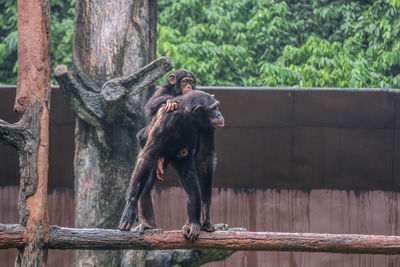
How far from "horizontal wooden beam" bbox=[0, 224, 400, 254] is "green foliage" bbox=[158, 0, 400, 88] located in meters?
4.86

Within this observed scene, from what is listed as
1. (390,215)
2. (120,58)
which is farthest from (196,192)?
(390,215)

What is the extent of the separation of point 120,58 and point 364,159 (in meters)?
2.87

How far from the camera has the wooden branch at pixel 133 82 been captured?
6.00 m

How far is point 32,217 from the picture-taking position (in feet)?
15.6

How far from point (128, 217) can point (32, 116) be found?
3.36 ft

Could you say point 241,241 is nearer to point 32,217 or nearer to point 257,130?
Result: point 32,217

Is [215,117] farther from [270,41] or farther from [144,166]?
[270,41]

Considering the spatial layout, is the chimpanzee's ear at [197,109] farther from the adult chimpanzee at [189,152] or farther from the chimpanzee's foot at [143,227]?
the chimpanzee's foot at [143,227]

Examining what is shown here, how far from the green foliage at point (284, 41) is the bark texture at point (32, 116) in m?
5.56

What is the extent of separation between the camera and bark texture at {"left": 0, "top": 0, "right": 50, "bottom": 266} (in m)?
4.77

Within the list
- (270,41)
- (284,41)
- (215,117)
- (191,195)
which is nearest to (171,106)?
(215,117)

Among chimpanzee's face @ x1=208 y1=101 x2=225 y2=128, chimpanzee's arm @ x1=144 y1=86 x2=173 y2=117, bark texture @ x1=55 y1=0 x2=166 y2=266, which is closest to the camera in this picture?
chimpanzee's face @ x1=208 y1=101 x2=225 y2=128

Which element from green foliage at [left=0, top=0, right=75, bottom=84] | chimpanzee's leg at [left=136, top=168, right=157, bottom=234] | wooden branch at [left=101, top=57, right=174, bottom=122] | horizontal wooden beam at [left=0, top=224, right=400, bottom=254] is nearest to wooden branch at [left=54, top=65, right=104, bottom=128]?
wooden branch at [left=101, top=57, right=174, bottom=122]

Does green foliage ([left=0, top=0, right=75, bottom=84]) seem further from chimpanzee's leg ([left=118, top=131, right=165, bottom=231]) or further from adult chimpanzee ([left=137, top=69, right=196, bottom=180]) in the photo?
chimpanzee's leg ([left=118, top=131, right=165, bottom=231])
